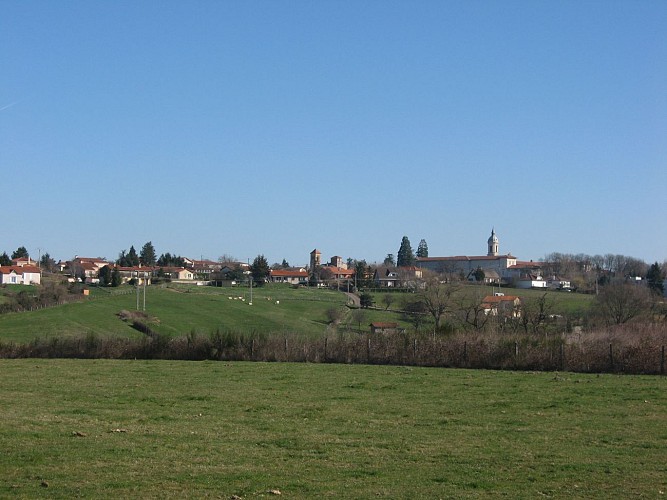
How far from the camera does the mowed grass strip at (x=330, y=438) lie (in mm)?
12578

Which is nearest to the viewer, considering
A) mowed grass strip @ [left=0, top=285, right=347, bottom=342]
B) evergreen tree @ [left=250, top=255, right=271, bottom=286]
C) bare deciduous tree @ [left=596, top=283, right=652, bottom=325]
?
mowed grass strip @ [left=0, top=285, right=347, bottom=342]

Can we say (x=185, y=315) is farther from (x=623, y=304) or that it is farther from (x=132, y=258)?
(x=132, y=258)

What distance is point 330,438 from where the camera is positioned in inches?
679

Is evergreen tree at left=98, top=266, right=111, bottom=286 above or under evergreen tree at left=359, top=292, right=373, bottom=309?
above

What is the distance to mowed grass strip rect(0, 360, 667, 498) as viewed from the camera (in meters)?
12.6

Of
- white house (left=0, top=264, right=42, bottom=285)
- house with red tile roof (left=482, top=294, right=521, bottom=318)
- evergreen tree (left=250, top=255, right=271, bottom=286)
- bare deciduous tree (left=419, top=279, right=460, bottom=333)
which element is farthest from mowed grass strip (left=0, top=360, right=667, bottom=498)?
evergreen tree (left=250, top=255, right=271, bottom=286)

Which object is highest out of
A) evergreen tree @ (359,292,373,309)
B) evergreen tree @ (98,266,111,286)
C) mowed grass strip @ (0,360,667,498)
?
evergreen tree @ (98,266,111,286)

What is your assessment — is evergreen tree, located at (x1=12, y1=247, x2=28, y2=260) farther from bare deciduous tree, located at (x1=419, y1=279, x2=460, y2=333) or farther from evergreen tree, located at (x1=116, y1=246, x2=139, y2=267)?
bare deciduous tree, located at (x1=419, y1=279, x2=460, y2=333)

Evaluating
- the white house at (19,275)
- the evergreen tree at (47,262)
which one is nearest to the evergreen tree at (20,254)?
the evergreen tree at (47,262)

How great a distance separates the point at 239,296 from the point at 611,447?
318ft

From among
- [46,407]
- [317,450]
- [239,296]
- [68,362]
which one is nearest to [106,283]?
[239,296]

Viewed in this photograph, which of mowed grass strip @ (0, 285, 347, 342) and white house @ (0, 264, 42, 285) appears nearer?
mowed grass strip @ (0, 285, 347, 342)

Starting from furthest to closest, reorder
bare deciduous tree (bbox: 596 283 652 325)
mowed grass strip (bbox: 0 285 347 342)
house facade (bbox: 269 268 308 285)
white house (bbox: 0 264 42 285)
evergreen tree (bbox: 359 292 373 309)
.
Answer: house facade (bbox: 269 268 308 285) → white house (bbox: 0 264 42 285) → evergreen tree (bbox: 359 292 373 309) → bare deciduous tree (bbox: 596 283 652 325) → mowed grass strip (bbox: 0 285 347 342)

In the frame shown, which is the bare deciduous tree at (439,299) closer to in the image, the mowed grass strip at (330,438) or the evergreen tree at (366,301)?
the evergreen tree at (366,301)
